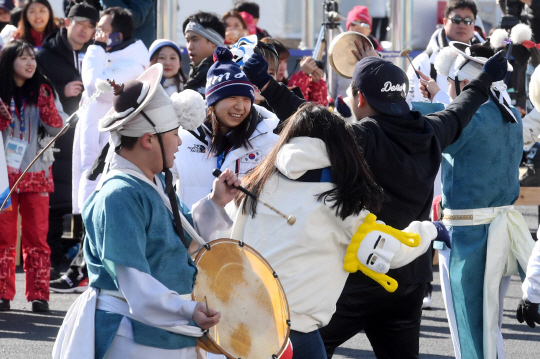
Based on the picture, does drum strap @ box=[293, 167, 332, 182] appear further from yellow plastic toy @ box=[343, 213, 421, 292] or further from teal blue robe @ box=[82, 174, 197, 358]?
teal blue robe @ box=[82, 174, 197, 358]

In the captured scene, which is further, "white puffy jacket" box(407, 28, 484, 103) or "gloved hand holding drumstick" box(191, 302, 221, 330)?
"white puffy jacket" box(407, 28, 484, 103)

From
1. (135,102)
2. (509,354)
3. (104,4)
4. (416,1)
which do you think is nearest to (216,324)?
(135,102)

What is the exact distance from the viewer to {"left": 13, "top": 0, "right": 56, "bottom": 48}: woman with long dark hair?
9.10 meters

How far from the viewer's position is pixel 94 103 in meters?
7.39

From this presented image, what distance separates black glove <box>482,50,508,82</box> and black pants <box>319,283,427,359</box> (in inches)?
46.0

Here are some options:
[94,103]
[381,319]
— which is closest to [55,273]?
[94,103]

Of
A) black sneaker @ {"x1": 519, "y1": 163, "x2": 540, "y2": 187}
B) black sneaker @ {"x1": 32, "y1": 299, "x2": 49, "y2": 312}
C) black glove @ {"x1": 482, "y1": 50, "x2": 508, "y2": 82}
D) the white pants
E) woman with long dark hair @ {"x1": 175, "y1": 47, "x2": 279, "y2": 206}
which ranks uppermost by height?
black glove @ {"x1": 482, "y1": 50, "x2": 508, "y2": 82}

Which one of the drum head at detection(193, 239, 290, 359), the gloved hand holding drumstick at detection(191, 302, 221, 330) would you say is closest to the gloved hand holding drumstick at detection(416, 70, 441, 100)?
the drum head at detection(193, 239, 290, 359)

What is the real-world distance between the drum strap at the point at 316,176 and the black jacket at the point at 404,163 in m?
0.39

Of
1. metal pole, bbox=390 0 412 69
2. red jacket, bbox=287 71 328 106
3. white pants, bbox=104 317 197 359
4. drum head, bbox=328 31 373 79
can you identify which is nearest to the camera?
white pants, bbox=104 317 197 359

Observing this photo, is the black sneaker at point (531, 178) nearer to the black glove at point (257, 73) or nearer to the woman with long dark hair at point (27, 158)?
the woman with long dark hair at point (27, 158)

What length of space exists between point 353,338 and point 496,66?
2536 mm

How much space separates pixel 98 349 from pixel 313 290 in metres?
0.85

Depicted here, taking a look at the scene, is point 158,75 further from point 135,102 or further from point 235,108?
point 235,108
